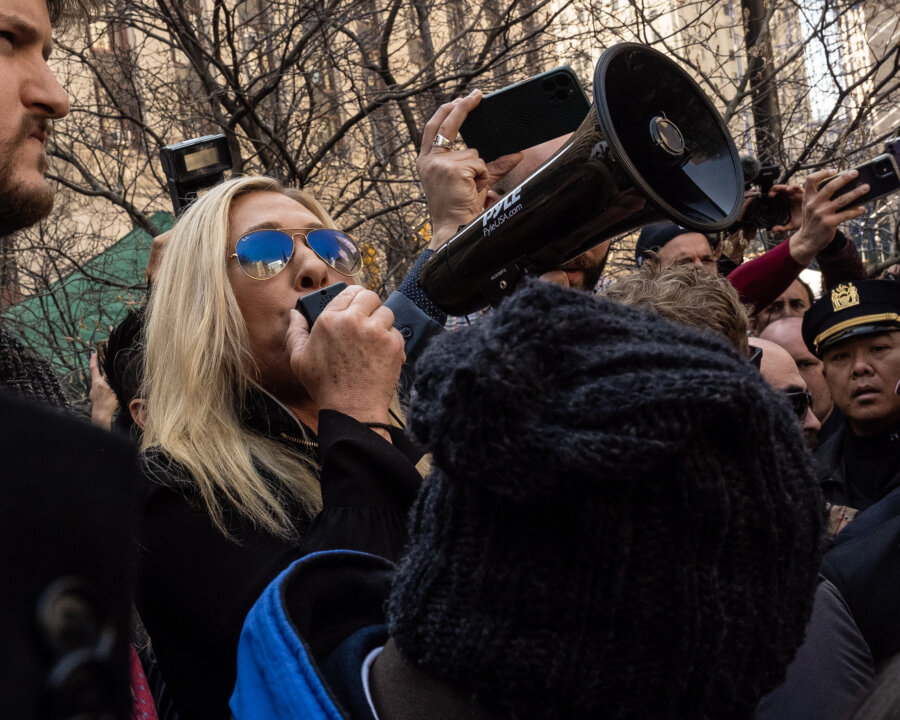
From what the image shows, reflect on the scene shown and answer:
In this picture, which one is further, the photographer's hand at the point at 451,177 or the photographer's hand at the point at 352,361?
the photographer's hand at the point at 451,177

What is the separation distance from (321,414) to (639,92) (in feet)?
2.97

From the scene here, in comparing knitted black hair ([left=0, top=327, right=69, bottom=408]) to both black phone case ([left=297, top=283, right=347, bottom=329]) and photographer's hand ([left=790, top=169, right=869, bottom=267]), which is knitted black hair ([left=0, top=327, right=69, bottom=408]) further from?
photographer's hand ([left=790, top=169, right=869, bottom=267])

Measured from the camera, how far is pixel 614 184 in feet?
5.81

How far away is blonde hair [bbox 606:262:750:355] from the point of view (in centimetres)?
203

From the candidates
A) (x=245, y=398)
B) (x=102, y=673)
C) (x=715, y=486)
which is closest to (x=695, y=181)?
(x=245, y=398)

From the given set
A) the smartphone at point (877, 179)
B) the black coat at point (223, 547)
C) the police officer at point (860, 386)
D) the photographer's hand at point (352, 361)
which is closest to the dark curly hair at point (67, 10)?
the photographer's hand at point (352, 361)

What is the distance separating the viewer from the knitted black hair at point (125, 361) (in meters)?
2.79

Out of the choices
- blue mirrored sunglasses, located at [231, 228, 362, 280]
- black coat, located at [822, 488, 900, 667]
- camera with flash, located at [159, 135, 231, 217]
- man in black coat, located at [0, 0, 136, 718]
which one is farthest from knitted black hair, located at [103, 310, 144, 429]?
man in black coat, located at [0, 0, 136, 718]

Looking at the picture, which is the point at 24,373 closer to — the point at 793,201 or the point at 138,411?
the point at 138,411

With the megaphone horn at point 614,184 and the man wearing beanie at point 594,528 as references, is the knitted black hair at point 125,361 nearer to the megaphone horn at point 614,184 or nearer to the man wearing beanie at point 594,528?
the megaphone horn at point 614,184

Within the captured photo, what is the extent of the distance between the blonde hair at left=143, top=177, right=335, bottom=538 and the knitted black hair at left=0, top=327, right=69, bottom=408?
23 cm

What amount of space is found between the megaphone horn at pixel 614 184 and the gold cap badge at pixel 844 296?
5.86ft

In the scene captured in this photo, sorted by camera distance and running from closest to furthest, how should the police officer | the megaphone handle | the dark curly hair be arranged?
the megaphone handle < the dark curly hair < the police officer

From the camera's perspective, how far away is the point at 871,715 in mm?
852
